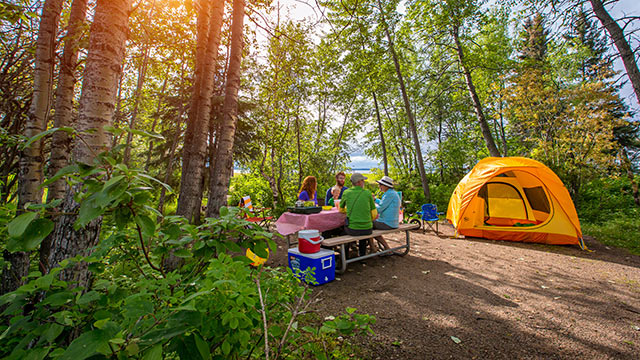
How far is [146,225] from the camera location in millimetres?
883

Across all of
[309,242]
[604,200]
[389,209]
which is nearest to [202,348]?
[309,242]

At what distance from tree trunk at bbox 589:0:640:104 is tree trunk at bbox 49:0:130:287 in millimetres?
9718

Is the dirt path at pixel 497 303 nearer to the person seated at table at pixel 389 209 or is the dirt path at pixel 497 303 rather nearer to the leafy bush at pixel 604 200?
the person seated at table at pixel 389 209

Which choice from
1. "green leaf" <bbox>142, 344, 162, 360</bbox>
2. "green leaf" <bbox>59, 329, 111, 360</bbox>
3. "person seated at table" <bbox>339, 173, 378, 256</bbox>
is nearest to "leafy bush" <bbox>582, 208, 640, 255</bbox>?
"person seated at table" <bbox>339, 173, 378, 256</bbox>

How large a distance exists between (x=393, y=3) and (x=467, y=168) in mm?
13271

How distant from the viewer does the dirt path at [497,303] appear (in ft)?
8.31

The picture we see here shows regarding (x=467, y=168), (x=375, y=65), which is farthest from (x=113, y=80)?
(x=467, y=168)

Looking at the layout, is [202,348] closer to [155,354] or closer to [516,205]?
[155,354]

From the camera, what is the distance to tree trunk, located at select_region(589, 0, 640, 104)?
6010 millimetres

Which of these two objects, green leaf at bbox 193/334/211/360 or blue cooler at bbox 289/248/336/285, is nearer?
green leaf at bbox 193/334/211/360

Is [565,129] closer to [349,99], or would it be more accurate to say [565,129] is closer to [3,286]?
[349,99]

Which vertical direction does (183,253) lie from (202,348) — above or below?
above

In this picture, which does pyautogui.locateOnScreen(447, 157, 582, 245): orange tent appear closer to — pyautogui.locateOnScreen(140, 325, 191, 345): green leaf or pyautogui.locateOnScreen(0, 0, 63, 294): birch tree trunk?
pyautogui.locateOnScreen(140, 325, 191, 345): green leaf

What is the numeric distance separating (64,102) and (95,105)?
2.18m
